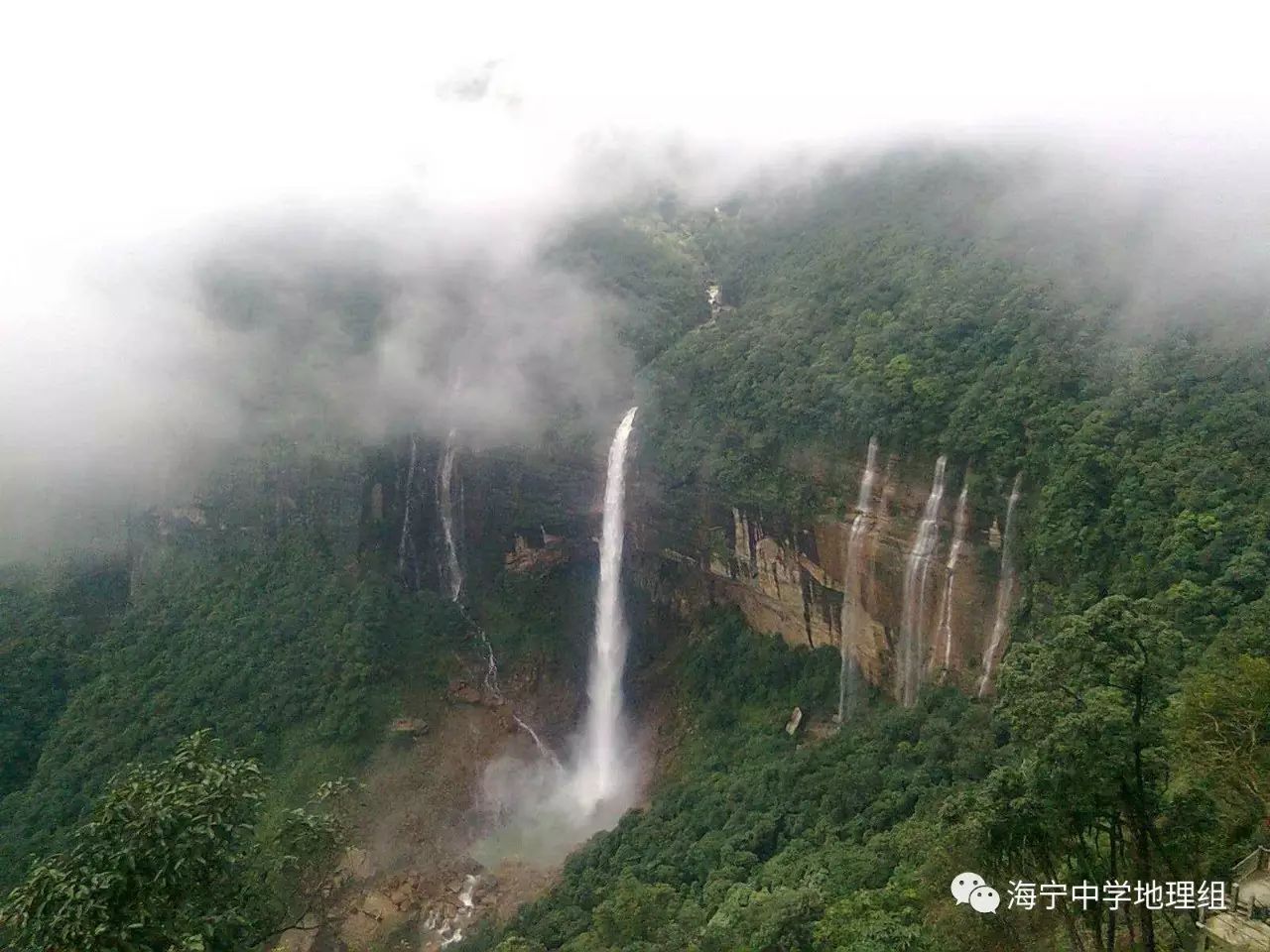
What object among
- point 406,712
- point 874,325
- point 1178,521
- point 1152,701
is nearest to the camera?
point 1152,701

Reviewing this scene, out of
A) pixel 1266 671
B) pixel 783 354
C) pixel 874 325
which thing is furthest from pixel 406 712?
pixel 1266 671

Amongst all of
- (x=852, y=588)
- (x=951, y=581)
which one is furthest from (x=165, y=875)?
(x=852, y=588)

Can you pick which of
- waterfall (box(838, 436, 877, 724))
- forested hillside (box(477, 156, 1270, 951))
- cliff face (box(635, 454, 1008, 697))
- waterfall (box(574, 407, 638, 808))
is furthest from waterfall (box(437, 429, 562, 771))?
waterfall (box(838, 436, 877, 724))

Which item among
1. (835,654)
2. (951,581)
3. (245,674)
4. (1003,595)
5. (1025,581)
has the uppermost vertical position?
(1025,581)

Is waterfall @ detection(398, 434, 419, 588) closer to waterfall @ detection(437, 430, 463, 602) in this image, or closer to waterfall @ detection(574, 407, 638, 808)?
waterfall @ detection(437, 430, 463, 602)

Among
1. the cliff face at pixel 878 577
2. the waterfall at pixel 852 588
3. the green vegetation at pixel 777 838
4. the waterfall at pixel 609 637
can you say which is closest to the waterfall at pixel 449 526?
the waterfall at pixel 609 637

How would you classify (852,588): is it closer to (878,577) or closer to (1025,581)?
(878,577)

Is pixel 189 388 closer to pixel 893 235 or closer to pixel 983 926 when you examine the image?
pixel 893 235
